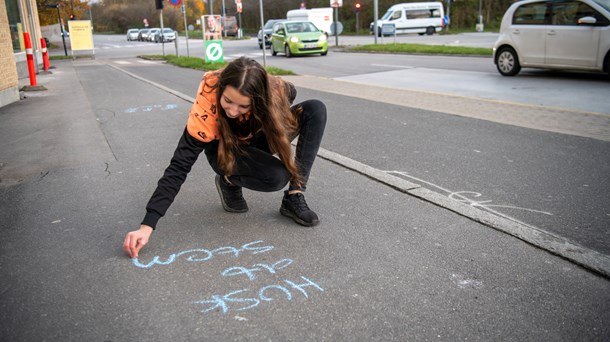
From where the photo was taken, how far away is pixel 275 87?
3330 mm

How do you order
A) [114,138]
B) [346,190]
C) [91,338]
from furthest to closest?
[114,138] → [346,190] → [91,338]

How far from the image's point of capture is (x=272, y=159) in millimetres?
3682

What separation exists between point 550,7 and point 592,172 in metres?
8.82

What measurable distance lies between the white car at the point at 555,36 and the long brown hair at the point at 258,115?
1028cm

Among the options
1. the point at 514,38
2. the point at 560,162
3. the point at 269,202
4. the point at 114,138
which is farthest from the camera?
the point at 514,38

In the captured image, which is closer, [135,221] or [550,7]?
[135,221]

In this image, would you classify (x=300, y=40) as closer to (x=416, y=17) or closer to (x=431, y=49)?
(x=431, y=49)

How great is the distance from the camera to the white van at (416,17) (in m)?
40.8

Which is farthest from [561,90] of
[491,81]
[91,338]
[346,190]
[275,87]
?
[91,338]

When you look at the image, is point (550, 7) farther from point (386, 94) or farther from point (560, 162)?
point (560, 162)

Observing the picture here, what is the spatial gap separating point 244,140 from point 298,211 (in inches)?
25.1

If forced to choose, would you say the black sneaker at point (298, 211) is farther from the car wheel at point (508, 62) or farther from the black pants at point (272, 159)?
the car wheel at point (508, 62)

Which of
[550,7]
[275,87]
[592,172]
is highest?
[550,7]

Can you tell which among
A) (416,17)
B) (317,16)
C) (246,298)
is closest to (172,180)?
(246,298)
